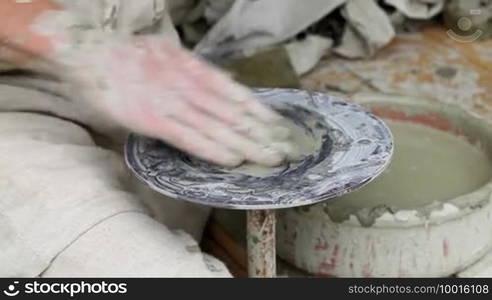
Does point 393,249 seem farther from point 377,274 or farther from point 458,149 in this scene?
point 458,149

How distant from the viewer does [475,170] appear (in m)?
1.78

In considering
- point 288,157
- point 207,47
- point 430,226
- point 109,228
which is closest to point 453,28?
point 207,47

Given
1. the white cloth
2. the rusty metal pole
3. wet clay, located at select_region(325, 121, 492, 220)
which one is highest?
the white cloth

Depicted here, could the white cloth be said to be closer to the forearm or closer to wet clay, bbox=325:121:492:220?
the forearm

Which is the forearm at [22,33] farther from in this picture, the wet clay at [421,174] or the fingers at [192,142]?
the wet clay at [421,174]

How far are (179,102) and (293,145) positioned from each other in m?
0.21

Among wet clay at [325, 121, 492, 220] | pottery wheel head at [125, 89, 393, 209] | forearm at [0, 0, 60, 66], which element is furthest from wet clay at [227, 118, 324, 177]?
forearm at [0, 0, 60, 66]

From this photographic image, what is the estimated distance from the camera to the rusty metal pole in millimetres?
1417

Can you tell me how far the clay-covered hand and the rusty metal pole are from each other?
0.09 metres

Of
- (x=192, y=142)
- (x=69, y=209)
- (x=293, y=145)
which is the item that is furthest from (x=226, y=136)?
(x=69, y=209)

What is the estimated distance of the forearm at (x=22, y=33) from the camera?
4.68ft

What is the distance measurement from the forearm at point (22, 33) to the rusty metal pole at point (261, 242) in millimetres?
412

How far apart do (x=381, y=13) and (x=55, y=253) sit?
1.39m

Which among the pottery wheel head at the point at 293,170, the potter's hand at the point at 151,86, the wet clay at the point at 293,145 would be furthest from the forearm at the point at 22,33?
the wet clay at the point at 293,145
